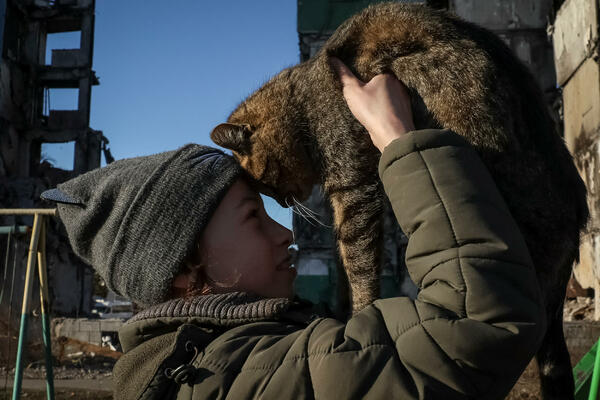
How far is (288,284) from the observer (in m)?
1.64

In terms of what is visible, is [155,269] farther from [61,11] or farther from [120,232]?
[61,11]

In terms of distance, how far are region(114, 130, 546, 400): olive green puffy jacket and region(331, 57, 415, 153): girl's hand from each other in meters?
0.29

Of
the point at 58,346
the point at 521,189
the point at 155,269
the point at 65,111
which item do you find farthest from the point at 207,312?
the point at 65,111

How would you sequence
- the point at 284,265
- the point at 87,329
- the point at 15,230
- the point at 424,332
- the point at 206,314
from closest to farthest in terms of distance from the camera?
the point at 424,332, the point at 206,314, the point at 284,265, the point at 15,230, the point at 87,329

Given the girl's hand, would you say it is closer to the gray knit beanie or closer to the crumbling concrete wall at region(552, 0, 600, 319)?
the gray knit beanie

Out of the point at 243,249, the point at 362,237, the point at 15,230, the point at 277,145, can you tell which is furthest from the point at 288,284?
the point at 15,230

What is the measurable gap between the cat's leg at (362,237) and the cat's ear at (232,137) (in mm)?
717

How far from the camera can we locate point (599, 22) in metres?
4.96

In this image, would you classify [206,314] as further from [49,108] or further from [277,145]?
[49,108]

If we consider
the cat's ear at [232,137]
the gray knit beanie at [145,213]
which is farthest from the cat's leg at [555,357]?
the cat's ear at [232,137]

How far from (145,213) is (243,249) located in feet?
0.94

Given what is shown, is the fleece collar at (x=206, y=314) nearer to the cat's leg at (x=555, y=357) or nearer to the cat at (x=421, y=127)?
the cat at (x=421, y=127)

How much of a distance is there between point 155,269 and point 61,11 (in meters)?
23.4

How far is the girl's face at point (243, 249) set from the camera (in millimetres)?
1496
